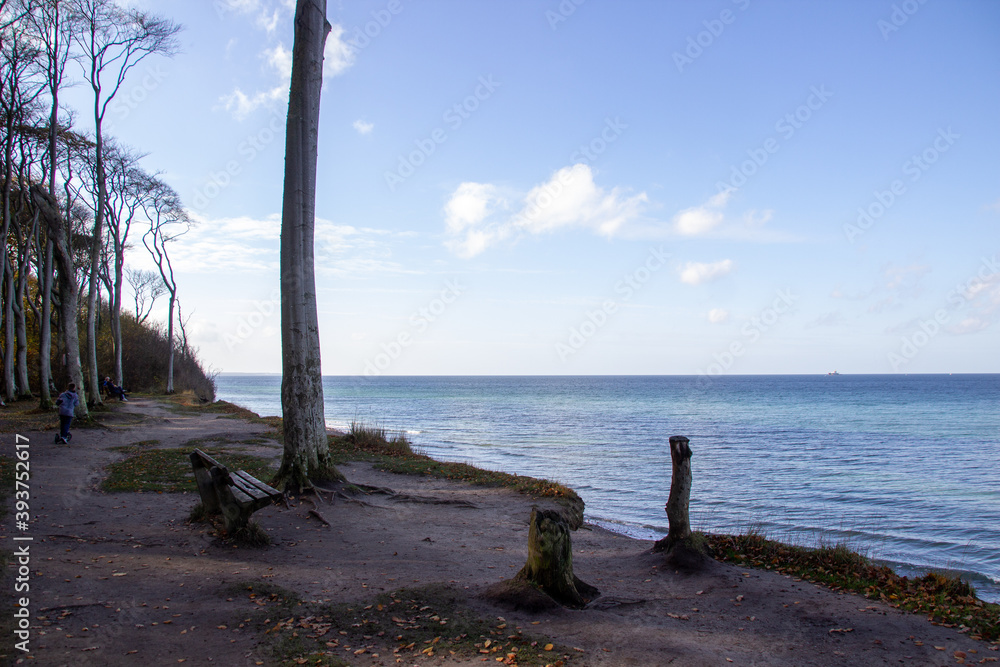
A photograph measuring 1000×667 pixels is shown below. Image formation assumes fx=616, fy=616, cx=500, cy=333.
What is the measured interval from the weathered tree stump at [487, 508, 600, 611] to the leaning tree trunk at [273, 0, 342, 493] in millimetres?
5028

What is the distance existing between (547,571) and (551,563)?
0.09m

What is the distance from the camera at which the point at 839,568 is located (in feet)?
24.2

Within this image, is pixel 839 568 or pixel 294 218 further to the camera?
pixel 294 218

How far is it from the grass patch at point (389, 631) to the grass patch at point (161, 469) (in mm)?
5826

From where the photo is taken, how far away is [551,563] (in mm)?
5918

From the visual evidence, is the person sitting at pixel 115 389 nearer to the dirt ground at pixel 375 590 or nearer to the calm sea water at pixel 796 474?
the calm sea water at pixel 796 474

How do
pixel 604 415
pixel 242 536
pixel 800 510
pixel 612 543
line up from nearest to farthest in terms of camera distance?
pixel 242 536 → pixel 612 543 → pixel 800 510 → pixel 604 415

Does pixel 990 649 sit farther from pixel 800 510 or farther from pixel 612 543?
pixel 800 510

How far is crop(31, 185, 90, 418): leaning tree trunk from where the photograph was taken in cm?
1783

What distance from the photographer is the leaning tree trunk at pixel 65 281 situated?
17828 mm

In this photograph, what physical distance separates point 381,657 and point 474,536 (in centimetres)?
415

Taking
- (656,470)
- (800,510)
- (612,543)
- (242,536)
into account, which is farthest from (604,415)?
(242,536)

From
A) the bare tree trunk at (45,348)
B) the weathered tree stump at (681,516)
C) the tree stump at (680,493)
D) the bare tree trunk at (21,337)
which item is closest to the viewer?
the weathered tree stump at (681,516)

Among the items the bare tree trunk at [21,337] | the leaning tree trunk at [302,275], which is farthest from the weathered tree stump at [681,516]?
the bare tree trunk at [21,337]
